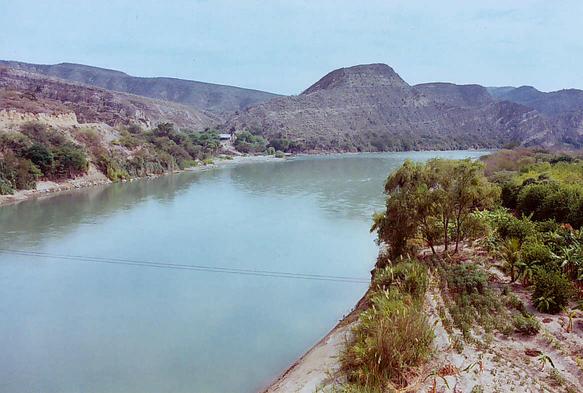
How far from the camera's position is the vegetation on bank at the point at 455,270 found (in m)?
7.03

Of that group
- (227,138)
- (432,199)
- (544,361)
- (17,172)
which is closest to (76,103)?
(227,138)

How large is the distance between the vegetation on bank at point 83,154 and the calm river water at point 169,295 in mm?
5466

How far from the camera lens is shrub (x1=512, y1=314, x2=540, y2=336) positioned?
779cm

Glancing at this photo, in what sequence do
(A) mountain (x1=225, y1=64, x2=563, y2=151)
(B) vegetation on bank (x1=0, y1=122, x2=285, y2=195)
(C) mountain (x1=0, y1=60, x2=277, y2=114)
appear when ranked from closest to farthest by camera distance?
(B) vegetation on bank (x1=0, y1=122, x2=285, y2=195), (A) mountain (x1=225, y1=64, x2=563, y2=151), (C) mountain (x1=0, y1=60, x2=277, y2=114)

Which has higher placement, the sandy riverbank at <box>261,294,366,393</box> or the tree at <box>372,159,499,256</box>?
the tree at <box>372,159,499,256</box>

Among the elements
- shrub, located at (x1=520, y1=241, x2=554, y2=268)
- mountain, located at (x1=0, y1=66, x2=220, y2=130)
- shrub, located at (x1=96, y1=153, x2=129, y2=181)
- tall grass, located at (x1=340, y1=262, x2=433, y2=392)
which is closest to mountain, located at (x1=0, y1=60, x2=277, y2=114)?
mountain, located at (x1=0, y1=66, x2=220, y2=130)

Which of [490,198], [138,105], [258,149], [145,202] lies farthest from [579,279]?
[138,105]

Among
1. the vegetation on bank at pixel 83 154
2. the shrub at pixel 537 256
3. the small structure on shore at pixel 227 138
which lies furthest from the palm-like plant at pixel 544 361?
the small structure on shore at pixel 227 138

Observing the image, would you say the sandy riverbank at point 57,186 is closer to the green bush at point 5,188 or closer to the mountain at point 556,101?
the green bush at point 5,188

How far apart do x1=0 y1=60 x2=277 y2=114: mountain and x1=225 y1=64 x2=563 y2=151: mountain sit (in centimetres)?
4566

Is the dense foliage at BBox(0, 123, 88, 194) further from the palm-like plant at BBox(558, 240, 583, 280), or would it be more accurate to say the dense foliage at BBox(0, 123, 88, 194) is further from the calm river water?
the palm-like plant at BBox(558, 240, 583, 280)

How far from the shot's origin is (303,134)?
95875 mm

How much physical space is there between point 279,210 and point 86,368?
19539mm

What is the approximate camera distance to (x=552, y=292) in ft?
28.6
